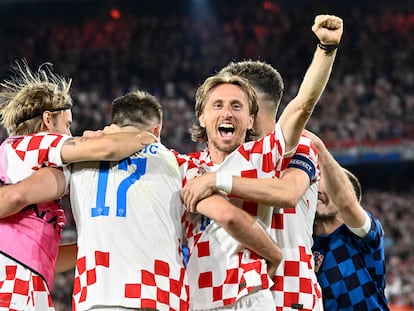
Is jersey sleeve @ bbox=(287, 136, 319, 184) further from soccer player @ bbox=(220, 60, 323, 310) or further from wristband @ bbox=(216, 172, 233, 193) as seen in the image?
wristband @ bbox=(216, 172, 233, 193)

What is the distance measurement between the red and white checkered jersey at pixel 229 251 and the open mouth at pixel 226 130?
0.14m

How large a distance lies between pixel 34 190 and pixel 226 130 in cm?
105

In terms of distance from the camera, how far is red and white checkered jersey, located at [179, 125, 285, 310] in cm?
390

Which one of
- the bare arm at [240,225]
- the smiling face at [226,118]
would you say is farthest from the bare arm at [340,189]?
the bare arm at [240,225]

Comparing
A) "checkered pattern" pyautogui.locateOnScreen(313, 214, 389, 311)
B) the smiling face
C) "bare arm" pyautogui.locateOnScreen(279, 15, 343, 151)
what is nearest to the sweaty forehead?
the smiling face

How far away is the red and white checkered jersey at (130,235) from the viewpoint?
3.82m

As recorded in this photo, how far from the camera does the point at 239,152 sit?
4102 millimetres

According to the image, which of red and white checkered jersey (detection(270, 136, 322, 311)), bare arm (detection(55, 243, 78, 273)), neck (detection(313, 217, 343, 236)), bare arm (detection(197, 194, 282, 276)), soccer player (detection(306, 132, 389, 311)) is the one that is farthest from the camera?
neck (detection(313, 217, 343, 236))

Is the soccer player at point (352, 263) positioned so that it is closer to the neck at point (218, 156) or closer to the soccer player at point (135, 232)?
the neck at point (218, 156)

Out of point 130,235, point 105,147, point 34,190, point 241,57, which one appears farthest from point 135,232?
point 241,57

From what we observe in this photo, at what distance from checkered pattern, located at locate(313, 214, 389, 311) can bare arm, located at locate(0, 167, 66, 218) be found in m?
1.92

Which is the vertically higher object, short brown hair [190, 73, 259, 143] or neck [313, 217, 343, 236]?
short brown hair [190, 73, 259, 143]

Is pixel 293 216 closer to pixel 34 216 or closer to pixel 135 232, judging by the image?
pixel 135 232

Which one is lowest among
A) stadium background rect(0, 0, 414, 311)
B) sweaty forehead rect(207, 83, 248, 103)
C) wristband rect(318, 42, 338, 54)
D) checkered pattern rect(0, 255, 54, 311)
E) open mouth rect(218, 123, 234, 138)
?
checkered pattern rect(0, 255, 54, 311)
